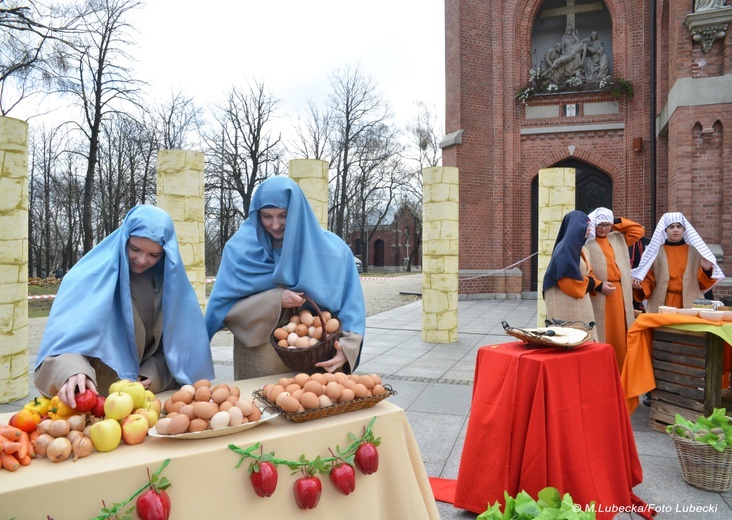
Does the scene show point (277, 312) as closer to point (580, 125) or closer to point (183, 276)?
point (183, 276)

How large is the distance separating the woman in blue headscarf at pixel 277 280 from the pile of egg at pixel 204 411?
753mm

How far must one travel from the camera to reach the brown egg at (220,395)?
209cm

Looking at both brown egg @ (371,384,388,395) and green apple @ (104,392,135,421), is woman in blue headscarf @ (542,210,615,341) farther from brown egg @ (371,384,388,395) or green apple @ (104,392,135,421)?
green apple @ (104,392,135,421)

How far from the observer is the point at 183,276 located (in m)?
2.67

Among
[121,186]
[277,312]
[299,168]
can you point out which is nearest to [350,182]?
[121,186]

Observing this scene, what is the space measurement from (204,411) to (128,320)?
0.81 metres

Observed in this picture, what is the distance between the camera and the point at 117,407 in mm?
1922

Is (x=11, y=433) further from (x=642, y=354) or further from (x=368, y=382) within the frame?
(x=642, y=354)

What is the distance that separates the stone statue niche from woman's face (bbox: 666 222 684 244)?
1258 centimetres

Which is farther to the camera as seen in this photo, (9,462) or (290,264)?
(290,264)

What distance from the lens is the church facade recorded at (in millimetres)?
16078

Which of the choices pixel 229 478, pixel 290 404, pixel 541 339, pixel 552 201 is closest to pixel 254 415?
pixel 290 404

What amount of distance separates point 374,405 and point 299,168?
560cm

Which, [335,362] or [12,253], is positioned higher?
[12,253]
